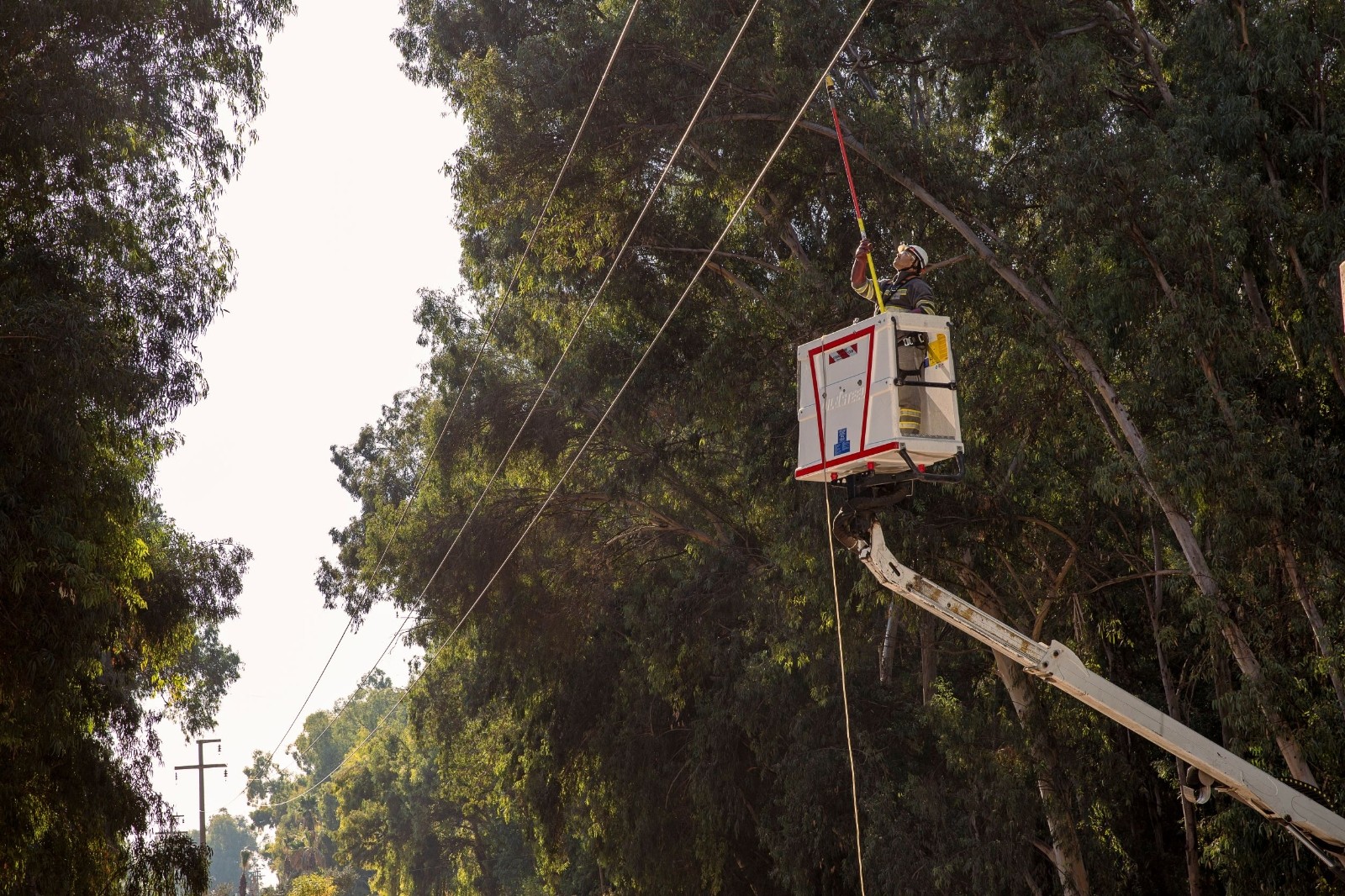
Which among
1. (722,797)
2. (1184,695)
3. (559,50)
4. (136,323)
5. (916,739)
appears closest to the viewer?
(136,323)

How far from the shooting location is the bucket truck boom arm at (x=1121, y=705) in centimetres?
872

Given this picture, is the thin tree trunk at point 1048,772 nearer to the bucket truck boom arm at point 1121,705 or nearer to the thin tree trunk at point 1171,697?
the thin tree trunk at point 1171,697

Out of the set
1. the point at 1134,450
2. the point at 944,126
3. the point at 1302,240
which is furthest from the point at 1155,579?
the point at 944,126

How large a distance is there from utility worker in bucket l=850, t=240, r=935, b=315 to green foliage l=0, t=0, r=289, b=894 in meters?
7.11

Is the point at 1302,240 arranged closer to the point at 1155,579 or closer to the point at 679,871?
the point at 1155,579

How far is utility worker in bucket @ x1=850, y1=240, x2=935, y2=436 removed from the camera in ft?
26.0

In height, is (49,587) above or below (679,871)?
above

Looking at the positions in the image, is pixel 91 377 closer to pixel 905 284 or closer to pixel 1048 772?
pixel 905 284

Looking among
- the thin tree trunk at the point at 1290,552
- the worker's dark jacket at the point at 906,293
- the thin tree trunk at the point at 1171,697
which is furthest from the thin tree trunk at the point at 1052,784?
the worker's dark jacket at the point at 906,293

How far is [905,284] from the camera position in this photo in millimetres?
8609

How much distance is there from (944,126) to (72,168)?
12701mm

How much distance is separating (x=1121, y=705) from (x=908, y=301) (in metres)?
3.01

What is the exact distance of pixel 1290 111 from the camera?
43.4ft

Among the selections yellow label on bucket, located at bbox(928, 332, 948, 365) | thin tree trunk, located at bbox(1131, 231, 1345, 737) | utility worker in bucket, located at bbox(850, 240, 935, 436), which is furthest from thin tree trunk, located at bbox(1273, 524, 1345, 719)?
yellow label on bucket, located at bbox(928, 332, 948, 365)
